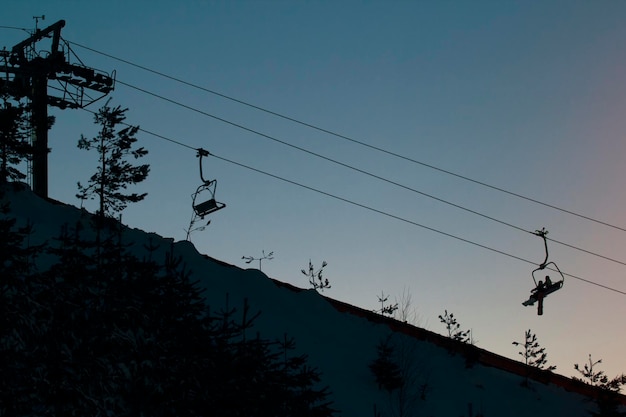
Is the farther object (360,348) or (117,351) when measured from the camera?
(360,348)

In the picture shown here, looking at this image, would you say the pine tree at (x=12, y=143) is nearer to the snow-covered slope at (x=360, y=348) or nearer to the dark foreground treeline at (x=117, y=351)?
the snow-covered slope at (x=360, y=348)

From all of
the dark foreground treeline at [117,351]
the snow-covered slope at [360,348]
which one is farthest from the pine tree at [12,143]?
the dark foreground treeline at [117,351]

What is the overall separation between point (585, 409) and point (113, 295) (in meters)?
20.6

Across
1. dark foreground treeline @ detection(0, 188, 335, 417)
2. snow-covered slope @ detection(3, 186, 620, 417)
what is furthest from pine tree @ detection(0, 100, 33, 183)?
dark foreground treeline @ detection(0, 188, 335, 417)

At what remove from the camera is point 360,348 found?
28641 mm

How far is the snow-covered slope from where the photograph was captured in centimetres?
2649

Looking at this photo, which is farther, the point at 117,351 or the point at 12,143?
the point at 12,143

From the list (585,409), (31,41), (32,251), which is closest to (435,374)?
(585,409)

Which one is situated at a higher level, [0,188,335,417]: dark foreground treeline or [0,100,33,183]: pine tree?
[0,100,33,183]: pine tree

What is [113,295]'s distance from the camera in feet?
52.0

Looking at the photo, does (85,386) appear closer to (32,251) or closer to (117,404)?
(117,404)

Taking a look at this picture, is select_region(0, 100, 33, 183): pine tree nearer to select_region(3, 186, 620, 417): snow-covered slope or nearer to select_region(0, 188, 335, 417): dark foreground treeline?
select_region(3, 186, 620, 417): snow-covered slope

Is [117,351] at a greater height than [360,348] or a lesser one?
lesser

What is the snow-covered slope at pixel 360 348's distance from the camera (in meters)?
26.5
